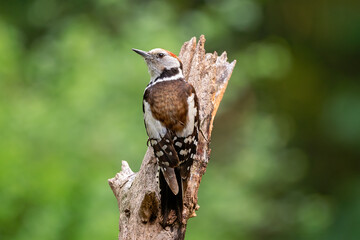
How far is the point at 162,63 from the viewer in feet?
14.4

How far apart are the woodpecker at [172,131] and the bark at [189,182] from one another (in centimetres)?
8

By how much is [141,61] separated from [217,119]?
321 centimetres

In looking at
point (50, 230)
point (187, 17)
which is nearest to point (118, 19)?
point (187, 17)

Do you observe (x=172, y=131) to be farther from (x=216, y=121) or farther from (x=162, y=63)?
(x=216, y=121)

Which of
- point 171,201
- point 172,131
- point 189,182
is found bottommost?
point 171,201

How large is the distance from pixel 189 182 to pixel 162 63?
3.55 ft

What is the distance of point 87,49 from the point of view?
6000 millimetres

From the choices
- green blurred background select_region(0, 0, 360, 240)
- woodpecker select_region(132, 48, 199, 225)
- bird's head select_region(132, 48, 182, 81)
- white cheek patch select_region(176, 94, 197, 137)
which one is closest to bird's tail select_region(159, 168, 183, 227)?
woodpecker select_region(132, 48, 199, 225)

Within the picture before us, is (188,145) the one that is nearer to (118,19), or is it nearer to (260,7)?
(118,19)

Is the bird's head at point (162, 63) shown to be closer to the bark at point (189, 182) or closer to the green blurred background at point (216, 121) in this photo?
the bark at point (189, 182)

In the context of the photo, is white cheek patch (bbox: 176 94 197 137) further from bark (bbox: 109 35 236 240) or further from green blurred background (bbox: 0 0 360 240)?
green blurred background (bbox: 0 0 360 240)

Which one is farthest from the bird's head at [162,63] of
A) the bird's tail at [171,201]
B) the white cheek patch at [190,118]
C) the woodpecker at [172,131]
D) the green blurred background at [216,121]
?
the green blurred background at [216,121]

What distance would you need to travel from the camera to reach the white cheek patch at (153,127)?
3.76m

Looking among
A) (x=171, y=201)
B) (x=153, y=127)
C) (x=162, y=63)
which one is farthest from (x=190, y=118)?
(x=162, y=63)
